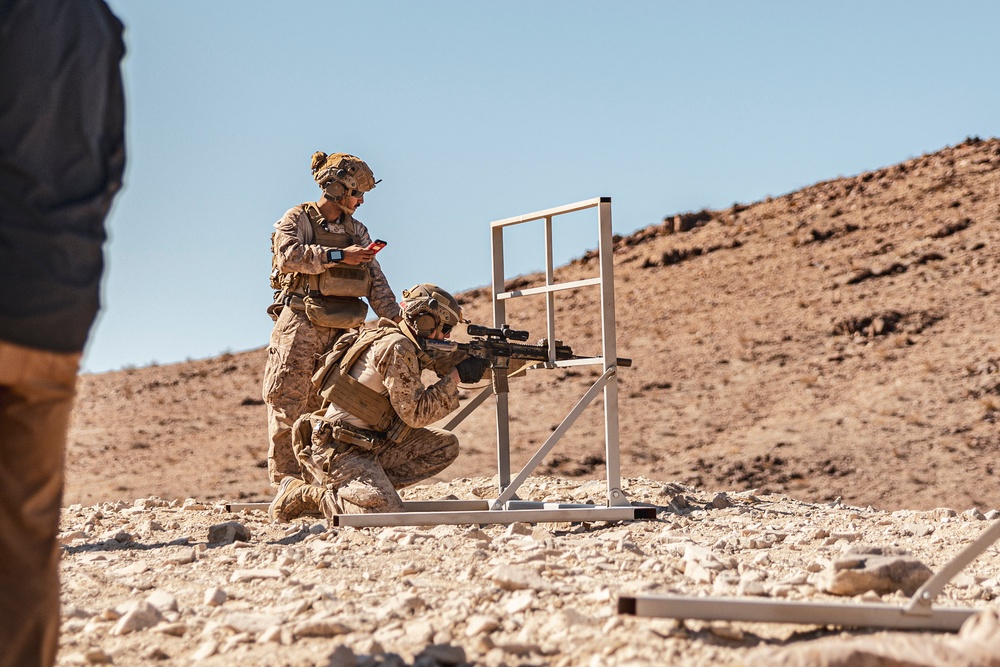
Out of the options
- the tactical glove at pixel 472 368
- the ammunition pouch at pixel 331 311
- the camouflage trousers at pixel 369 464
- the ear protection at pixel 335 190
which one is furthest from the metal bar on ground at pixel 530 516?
the ear protection at pixel 335 190

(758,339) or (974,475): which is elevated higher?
(758,339)

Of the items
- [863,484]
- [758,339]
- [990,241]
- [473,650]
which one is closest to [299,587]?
[473,650]

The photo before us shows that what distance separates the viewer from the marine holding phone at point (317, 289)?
268 inches

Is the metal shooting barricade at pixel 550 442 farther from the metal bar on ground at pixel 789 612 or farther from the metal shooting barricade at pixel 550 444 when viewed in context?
the metal bar on ground at pixel 789 612

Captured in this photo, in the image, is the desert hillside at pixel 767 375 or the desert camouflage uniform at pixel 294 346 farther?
the desert hillside at pixel 767 375

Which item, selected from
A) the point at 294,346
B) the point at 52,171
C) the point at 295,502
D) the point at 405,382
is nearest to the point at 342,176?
the point at 294,346

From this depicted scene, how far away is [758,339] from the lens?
2069cm

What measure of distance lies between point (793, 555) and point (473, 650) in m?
2.51

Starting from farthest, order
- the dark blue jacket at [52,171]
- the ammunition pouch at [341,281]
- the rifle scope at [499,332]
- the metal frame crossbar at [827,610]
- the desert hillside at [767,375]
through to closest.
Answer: the desert hillside at [767,375]
the ammunition pouch at [341,281]
the rifle scope at [499,332]
the metal frame crossbar at [827,610]
the dark blue jacket at [52,171]

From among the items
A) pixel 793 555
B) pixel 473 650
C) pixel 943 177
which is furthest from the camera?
pixel 943 177

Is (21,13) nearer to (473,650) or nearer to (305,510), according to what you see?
(473,650)

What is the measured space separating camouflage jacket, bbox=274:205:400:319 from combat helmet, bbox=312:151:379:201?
0.69ft

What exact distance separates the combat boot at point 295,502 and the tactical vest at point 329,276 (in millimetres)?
1268

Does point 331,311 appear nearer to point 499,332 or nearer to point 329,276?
point 329,276
